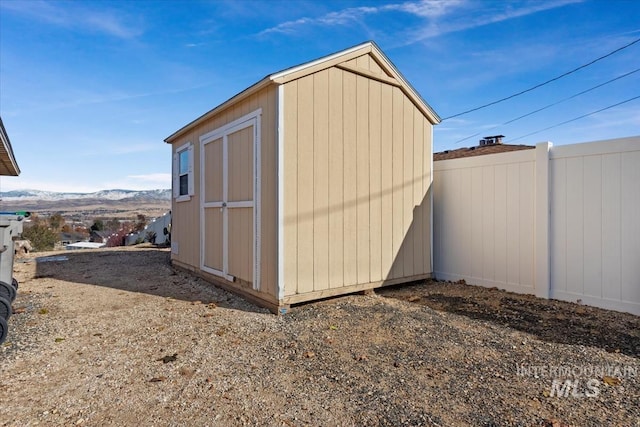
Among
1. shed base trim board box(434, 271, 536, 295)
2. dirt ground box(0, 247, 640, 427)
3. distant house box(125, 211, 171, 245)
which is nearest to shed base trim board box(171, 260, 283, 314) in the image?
dirt ground box(0, 247, 640, 427)

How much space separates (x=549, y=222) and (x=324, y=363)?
3.53 meters

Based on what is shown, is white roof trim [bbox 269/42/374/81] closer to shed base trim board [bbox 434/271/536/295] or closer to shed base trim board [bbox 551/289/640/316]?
shed base trim board [bbox 434/271/536/295]

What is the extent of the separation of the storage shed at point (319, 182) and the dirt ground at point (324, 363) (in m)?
0.50

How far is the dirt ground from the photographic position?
207 cm

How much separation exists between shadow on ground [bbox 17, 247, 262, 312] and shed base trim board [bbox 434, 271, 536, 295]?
3138 millimetres

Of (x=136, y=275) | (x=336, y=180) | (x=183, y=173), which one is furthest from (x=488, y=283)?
(x=136, y=275)

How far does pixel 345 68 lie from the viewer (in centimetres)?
459

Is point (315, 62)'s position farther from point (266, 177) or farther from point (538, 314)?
point (538, 314)

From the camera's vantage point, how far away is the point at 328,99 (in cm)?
446

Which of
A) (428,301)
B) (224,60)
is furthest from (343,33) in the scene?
(428,301)

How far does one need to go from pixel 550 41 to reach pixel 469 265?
9.55 metres

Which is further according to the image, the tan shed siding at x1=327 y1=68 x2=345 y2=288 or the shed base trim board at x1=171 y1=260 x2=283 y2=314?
the tan shed siding at x1=327 y1=68 x2=345 y2=288

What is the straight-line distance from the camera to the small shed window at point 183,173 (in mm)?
6488

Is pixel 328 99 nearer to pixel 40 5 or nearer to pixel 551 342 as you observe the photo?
pixel 551 342
